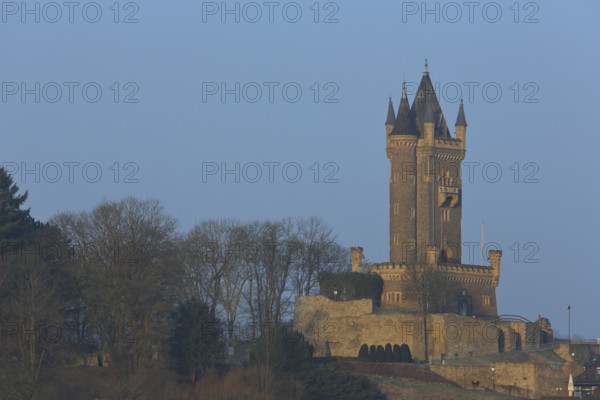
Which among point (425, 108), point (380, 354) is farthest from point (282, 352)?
point (425, 108)

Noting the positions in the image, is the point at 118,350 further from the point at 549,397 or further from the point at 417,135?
the point at 417,135

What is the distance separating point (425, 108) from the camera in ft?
352

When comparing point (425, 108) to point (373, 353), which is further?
point (425, 108)

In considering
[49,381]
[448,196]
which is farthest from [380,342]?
[49,381]

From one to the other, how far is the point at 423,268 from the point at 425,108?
34.6 feet

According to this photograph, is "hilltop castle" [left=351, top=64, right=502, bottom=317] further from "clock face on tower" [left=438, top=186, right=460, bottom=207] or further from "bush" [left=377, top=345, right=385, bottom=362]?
"bush" [left=377, top=345, right=385, bottom=362]

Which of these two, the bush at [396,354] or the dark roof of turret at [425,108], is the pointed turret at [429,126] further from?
the bush at [396,354]

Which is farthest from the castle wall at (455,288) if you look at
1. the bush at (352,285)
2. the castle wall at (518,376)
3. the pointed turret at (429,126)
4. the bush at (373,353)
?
the castle wall at (518,376)

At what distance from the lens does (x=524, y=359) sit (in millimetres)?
93125

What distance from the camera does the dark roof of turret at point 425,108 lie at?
10719cm

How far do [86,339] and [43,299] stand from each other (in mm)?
7525

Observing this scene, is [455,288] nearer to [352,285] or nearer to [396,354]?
[352,285]

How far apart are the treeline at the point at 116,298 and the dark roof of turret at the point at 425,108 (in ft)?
41.3

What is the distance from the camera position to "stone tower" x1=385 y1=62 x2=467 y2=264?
106188mm
